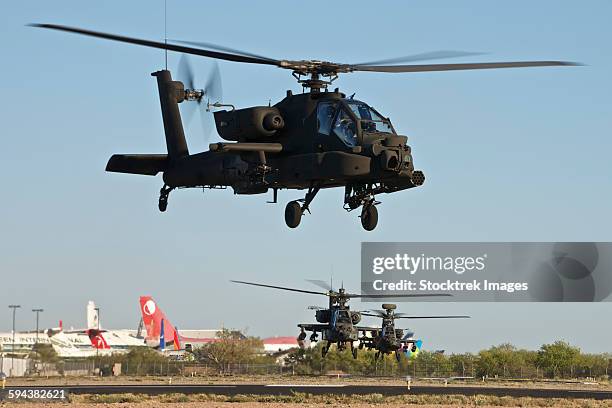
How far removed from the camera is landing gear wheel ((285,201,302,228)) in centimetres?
2886

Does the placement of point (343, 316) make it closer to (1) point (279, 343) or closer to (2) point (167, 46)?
(2) point (167, 46)

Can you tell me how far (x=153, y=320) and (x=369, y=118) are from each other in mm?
122210

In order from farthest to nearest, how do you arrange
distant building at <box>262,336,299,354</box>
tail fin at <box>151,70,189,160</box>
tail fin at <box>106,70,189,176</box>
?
distant building at <box>262,336,299,354</box>, tail fin at <box>151,70,189,160</box>, tail fin at <box>106,70,189,176</box>

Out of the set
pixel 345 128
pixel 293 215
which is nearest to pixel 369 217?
pixel 293 215

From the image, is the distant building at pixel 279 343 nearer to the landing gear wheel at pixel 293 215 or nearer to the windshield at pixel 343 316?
the windshield at pixel 343 316

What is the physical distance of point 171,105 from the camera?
118 feet

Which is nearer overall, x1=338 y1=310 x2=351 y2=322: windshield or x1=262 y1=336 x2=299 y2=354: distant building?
x1=338 y1=310 x2=351 y2=322: windshield

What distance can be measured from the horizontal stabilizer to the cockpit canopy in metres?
7.77

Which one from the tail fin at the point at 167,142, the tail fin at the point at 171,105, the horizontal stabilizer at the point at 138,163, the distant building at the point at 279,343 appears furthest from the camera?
the distant building at the point at 279,343

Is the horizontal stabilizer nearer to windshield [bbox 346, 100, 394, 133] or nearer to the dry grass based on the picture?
windshield [bbox 346, 100, 394, 133]

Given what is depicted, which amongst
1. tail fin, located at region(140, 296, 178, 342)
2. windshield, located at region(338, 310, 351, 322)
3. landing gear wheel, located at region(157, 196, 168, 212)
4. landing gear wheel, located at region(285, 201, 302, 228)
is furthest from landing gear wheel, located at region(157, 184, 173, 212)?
tail fin, located at region(140, 296, 178, 342)

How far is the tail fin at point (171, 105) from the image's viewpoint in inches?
1391

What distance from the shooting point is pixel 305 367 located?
103 meters

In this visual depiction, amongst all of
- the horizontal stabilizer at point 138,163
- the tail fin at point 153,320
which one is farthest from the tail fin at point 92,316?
the horizontal stabilizer at point 138,163
